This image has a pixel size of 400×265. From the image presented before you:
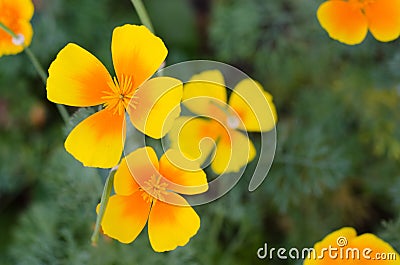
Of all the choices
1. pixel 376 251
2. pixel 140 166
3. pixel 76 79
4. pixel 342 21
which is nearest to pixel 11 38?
pixel 76 79

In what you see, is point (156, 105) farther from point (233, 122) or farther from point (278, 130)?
point (278, 130)

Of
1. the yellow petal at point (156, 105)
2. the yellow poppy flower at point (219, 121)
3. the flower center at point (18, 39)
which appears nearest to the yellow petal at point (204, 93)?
the yellow poppy flower at point (219, 121)

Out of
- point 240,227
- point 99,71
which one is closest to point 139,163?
point 99,71

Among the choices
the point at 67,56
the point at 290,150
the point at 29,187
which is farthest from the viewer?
the point at 29,187

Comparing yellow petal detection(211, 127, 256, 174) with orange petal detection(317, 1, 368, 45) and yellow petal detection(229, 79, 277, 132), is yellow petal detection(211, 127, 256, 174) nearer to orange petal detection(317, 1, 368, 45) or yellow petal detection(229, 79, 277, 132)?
yellow petal detection(229, 79, 277, 132)

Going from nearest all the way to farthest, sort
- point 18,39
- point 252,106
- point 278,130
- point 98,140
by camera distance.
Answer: point 98,140 → point 18,39 → point 252,106 → point 278,130

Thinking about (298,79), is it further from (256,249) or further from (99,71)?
(99,71)

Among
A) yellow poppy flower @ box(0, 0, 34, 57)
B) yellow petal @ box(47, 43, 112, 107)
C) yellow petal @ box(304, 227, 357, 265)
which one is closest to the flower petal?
yellow poppy flower @ box(0, 0, 34, 57)
